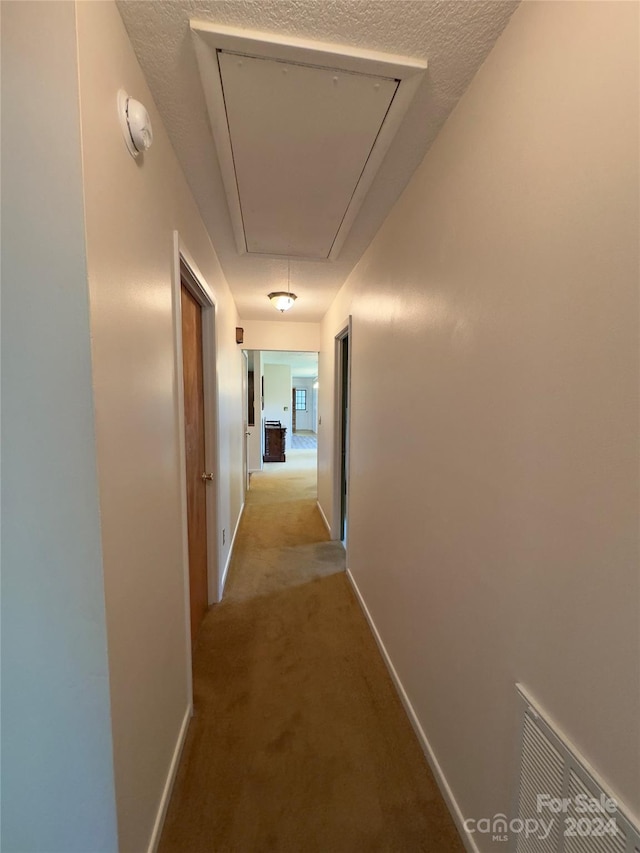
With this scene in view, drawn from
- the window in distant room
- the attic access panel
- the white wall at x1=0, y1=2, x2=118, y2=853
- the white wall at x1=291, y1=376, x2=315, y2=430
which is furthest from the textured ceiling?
the window in distant room

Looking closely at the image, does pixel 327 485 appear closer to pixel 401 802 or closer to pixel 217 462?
pixel 217 462

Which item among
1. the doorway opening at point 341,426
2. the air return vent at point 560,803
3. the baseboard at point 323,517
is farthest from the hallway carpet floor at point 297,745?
the baseboard at point 323,517

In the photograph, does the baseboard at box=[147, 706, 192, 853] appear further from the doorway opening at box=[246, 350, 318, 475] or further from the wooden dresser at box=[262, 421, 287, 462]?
the wooden dresser at box=[262, 421, 287, 462]

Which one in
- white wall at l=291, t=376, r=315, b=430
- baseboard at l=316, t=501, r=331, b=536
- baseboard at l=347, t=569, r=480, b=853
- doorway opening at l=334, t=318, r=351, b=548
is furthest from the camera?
white wall at l=291, t=376, r=315, b=430

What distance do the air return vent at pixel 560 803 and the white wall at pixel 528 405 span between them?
0.13 feet

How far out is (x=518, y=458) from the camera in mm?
892

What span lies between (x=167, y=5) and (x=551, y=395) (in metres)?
1.38

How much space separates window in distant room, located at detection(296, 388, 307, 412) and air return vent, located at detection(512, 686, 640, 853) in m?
15.1

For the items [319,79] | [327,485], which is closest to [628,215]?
[319,79]

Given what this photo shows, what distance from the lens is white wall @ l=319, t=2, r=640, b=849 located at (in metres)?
0.64

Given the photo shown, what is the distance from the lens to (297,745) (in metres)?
1.45

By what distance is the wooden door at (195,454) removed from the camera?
184 centimetres

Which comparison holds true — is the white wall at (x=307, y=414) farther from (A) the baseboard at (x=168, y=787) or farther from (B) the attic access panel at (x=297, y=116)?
(A) the baseboard at (x=168, y=787)

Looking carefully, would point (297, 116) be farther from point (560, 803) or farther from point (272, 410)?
point (272, 410)
